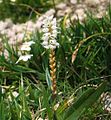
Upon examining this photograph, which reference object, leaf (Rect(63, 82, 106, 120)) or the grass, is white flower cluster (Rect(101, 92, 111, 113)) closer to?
the grass

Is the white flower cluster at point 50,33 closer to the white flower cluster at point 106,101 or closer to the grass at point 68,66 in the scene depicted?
the grass at point 68,66

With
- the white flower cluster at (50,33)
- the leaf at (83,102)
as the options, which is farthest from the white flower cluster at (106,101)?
the white flower cluster at (50,33)

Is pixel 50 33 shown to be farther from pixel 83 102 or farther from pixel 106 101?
pixel 106 101

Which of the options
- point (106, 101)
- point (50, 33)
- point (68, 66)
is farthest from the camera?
point (68, 66)

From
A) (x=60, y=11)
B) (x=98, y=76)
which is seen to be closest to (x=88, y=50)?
(x=98, y=76)

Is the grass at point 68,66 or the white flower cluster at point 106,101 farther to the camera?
the grass at point 68,66

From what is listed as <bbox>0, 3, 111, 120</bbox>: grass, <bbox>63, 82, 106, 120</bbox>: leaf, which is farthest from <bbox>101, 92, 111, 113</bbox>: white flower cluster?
<bbox>63, 82, 106, 120</bbox>: leaf

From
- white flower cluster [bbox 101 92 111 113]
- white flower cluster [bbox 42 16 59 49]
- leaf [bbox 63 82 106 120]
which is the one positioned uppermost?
white flower cluster [bbox 42 16 59 49]

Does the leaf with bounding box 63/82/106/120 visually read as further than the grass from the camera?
No

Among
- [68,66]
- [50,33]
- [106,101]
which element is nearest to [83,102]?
[50,33]

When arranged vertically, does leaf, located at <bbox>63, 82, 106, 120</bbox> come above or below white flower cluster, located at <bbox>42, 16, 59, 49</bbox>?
below

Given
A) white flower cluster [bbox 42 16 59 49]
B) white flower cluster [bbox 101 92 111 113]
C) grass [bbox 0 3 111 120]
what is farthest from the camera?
grass [bbox 0 3 111 120]

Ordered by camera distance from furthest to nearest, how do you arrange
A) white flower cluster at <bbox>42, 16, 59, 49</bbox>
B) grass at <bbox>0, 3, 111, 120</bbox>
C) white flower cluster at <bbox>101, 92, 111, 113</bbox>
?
1. grass at <bbox>0, 3, 111, 120</bbox>
2. white flower cluster at <bbox>101, 92, 111, 113</bbox>
3. white flower cluster at <bbox>42, 16, 59, 49</bbox>
